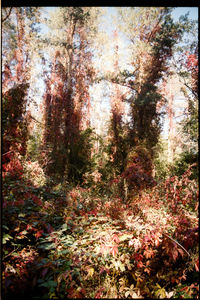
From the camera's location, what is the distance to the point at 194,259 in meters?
1.42

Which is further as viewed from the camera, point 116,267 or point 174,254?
point 116,267

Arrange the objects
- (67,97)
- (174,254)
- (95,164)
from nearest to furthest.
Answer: (174,254), (95,164), (67,97)

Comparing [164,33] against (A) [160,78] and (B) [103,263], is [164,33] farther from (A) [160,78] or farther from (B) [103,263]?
(B) [103,263]

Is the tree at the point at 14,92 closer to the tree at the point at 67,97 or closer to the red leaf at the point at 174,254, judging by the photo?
the red leaf at the point at 174,254

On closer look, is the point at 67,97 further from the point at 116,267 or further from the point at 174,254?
the point at 174,254

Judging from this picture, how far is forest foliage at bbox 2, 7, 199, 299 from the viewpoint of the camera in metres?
1.57

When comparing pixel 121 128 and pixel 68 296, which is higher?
pixel 121 128

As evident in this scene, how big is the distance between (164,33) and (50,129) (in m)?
6.13

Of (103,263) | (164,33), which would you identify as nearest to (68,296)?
(103,263)

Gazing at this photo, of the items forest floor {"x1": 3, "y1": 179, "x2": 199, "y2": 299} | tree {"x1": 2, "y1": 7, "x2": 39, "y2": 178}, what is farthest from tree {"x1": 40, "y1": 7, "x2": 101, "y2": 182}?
forest floor {"x1": 3, "y1": 179, "x2": 199, "y2": 299}

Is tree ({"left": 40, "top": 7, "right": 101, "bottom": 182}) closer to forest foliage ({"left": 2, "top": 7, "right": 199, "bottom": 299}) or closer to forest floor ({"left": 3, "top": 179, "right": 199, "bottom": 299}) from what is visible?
forest foliage ({"left": 2, "top": 7, "right": 199, "bottom": 299})

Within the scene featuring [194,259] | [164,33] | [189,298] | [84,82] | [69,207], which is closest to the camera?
[189,298]

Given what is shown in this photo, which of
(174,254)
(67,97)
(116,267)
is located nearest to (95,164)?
(67,97)

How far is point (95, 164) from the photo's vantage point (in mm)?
8711
